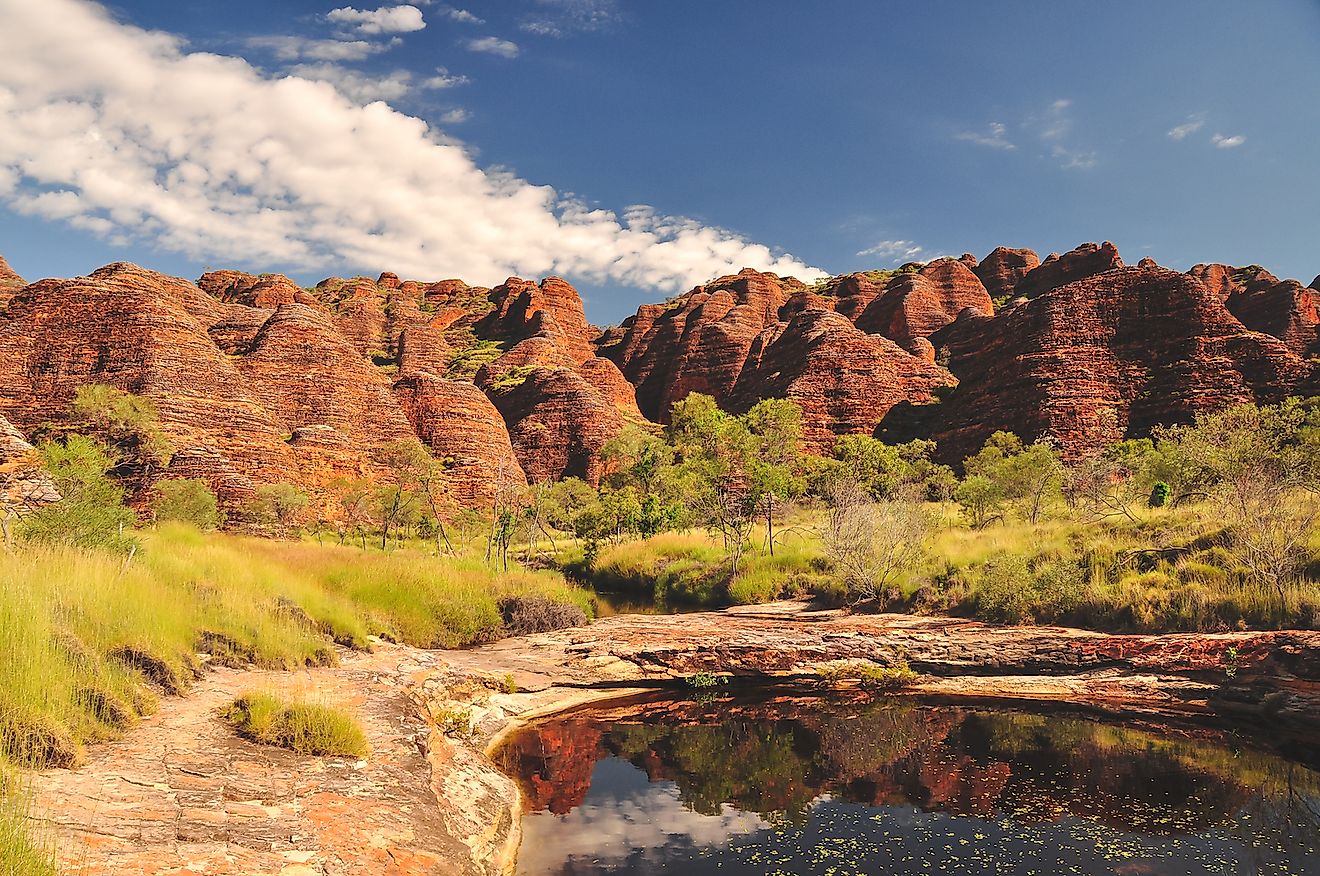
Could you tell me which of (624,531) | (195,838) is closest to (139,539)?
(195,838)

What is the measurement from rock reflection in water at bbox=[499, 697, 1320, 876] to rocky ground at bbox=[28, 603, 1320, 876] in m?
1.02

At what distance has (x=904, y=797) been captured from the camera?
8.06 metres

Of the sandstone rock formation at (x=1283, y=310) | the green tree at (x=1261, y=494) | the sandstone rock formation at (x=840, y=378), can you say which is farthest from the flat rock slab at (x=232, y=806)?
the sandstone rock formation at (x=1283, y=310)

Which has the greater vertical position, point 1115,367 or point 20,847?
point 1115,367

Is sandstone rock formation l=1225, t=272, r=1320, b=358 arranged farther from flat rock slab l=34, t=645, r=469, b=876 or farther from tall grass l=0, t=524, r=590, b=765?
flat rock slab l=34, t=645, r=469, b=876

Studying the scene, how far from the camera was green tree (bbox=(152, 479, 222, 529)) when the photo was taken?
35.9 metres

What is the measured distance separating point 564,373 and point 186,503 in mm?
59232

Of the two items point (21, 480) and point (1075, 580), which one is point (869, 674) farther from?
point (21, 480)

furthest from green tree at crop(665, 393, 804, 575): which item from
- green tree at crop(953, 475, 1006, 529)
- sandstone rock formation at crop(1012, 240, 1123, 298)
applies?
sandstone rock formation at crop(1012, 240, 1123, 298)

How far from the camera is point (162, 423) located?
49406mm

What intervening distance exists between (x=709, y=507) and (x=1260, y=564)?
67.1ft

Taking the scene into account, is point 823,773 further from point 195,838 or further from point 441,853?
point 195,838

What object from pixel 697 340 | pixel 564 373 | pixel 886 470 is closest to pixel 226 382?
pixel 564 373

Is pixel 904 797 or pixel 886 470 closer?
pixel 904 797
